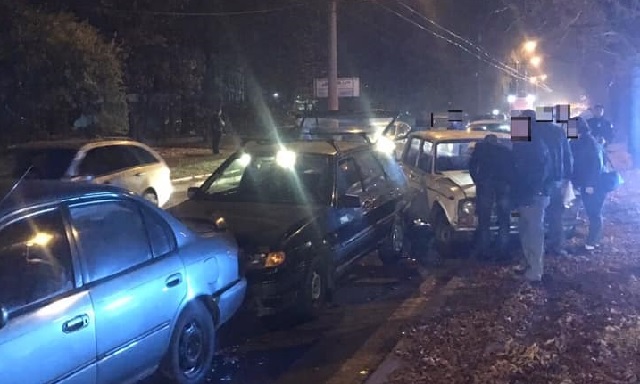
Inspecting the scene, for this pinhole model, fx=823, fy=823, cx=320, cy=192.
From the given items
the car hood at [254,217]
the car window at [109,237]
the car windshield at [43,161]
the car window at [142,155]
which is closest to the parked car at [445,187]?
the car hood at [254,217]

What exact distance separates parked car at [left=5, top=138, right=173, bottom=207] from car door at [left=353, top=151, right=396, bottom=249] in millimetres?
3101

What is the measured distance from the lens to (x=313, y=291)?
7539mm

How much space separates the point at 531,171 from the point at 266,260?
10.9 feet

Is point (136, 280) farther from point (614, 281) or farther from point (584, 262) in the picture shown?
point (584, 262)

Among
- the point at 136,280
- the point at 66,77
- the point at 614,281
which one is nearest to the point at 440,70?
the point at 66,77

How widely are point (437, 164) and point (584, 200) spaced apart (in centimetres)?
200

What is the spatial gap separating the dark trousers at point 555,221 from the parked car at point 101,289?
533 centimetres

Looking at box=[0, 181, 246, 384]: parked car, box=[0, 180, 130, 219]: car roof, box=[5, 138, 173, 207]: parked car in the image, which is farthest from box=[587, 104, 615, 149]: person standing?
box=[0, 180, 130, 219]: car roof

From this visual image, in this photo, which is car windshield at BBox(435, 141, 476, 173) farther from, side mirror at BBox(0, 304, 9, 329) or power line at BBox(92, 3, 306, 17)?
power line at BBox(92, 3, 306, 17)

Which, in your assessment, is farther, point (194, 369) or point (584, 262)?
point (584, 262)

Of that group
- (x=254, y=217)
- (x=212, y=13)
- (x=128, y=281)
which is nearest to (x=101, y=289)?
(x=128, y=281)

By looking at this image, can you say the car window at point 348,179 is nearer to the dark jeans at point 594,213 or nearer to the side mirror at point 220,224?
the side mirror at point 220,224

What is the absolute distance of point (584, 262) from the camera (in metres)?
9.47

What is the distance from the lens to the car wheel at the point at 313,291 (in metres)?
7.31
